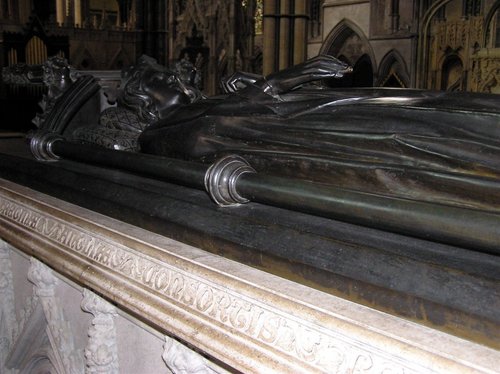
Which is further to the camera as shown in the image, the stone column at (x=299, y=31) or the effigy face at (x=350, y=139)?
the stone column at (x=299, y=31)

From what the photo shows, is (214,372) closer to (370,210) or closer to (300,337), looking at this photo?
(300,337)

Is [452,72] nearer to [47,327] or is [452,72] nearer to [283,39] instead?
[283,39]

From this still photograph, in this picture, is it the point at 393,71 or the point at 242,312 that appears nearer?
the point at 242,312

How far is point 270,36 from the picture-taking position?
11.0m

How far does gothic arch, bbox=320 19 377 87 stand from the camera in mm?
11383

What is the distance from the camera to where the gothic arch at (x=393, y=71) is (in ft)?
33.6

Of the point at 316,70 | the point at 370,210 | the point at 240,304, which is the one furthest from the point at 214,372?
the point at 316,70

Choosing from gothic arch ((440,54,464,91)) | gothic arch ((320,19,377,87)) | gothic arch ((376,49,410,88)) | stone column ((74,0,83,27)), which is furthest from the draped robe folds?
stone column ((74,0,83,27))

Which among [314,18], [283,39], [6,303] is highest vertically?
[314,18]

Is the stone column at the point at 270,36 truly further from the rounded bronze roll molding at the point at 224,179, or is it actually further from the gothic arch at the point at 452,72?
the rounded bronze roll molding at the point at 224,179

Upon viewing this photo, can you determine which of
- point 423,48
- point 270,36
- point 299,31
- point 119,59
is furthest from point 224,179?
point 119,59

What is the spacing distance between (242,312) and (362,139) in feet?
2.45

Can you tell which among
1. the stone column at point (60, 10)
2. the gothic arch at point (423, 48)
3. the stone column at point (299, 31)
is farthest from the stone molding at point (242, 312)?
the stone column at point (60, 10)

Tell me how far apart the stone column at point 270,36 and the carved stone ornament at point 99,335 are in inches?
373
